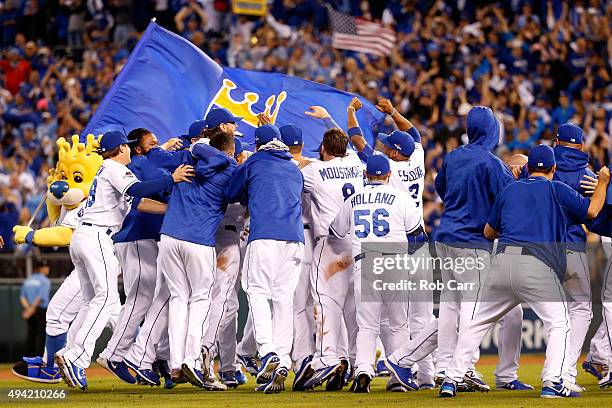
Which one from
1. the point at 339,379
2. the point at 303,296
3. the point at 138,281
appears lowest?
the point at 339,379

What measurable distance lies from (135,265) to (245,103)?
3.41 metres

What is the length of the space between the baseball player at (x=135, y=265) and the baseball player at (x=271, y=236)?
1.06m

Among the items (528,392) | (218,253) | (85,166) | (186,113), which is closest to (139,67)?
(186,113)

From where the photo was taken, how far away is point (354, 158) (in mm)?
11273

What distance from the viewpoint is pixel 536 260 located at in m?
9.24

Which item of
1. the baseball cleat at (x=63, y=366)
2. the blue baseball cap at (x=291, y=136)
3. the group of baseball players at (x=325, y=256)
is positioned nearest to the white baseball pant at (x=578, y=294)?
the group of baseball players at (x=325, y=256)

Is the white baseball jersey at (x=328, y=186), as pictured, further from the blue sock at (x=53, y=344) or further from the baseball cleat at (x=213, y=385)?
the blue sock at (x=53, y=344)

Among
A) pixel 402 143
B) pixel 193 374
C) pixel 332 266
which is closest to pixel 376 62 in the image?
pixel 402 143

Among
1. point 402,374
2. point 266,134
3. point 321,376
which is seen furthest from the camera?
point 321,376

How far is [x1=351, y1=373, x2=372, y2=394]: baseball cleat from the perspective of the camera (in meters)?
10.3

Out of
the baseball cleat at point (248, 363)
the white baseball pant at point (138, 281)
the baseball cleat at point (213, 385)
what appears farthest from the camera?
the baseball cleat at point (248, 363)

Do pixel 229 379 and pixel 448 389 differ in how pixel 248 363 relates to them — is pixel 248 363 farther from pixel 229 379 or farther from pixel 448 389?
pixel 448 389

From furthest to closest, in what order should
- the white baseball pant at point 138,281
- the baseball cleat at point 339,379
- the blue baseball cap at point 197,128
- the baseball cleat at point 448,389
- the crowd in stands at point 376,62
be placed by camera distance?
1. the crowd in stands at point 376,62
2. the blue baseball cap at point 197,128
3. the white baseball pant at point 138,281
4. the baseball cleat at point 339,379
5. the baseball cleat at point 448,389

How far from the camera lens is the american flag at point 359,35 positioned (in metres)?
22.0
